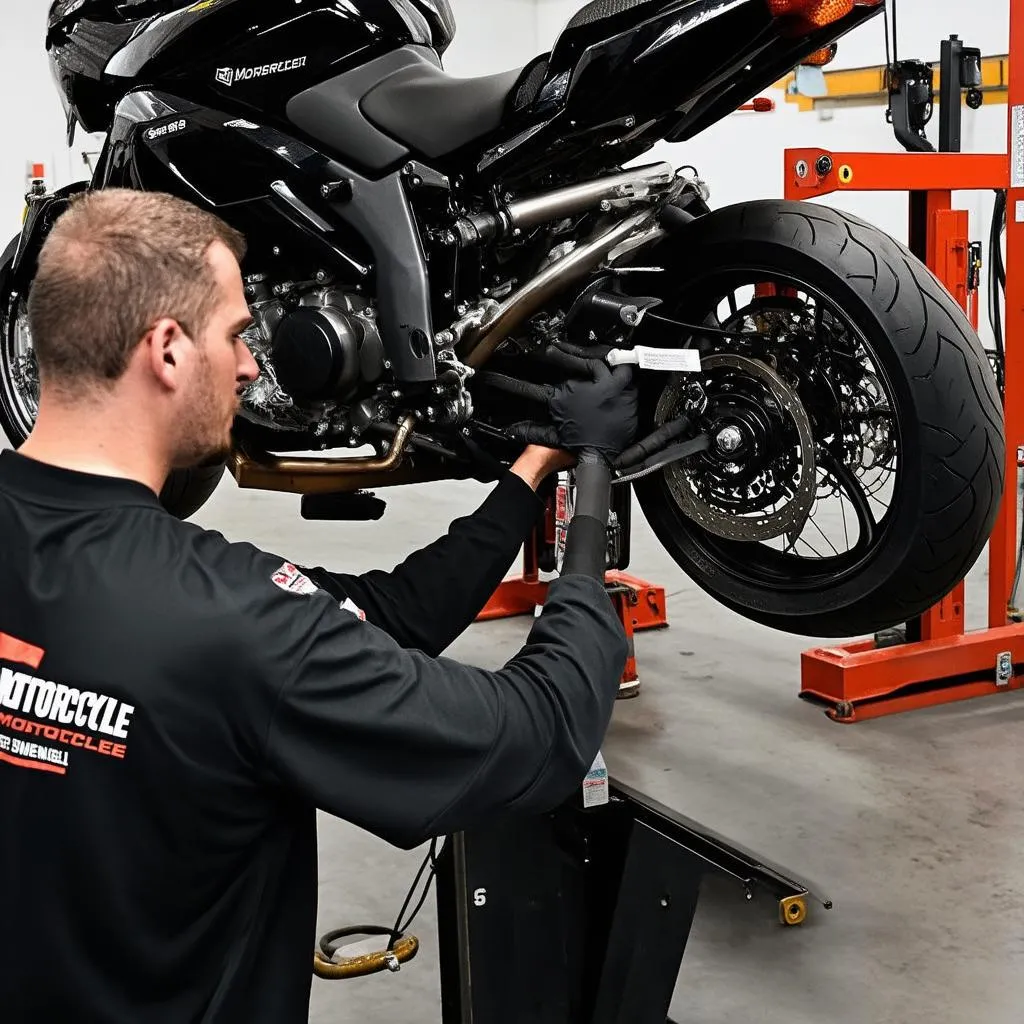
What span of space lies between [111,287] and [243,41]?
136 cm

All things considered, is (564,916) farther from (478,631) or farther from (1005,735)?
(478,631)

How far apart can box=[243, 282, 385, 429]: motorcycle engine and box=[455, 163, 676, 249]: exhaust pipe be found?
24cm

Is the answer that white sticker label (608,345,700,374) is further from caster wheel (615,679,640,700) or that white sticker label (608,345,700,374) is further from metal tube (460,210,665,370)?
caster wheel (615,679,640,700)

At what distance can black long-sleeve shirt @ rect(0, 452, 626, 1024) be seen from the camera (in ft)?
3.68

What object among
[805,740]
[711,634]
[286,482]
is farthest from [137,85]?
[711,634]

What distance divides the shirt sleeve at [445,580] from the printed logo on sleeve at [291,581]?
19.2 inches

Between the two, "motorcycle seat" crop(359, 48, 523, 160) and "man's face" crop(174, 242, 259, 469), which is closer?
"man's face" crop(174, 242, 259, 469)

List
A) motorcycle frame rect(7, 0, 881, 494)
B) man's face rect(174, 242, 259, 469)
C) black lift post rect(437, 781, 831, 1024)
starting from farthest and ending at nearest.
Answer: motorcycle frame rect(7, 0, 881, 494)
black lift post rect(437, 781, 831, 1024)
man's face rect(174, 242, 259, 469)

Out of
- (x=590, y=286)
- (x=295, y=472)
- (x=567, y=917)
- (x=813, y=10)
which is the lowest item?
(x=567, y=917)

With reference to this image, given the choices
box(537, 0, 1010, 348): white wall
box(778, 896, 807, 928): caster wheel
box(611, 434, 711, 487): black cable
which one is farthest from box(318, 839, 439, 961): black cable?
box(537, 0, 1010, 348): white wall

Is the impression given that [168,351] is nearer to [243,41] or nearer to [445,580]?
[445,580]

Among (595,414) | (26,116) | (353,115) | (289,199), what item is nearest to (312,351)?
(289,199)

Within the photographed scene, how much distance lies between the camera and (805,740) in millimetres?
3092

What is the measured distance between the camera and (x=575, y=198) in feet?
7.04
